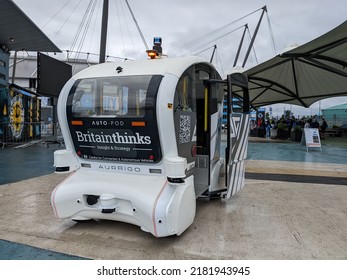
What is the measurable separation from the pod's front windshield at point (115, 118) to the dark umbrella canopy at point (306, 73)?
25.0 feet

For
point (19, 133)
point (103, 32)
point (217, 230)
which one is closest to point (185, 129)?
point (217, 230)

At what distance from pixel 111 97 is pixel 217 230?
2.24 m

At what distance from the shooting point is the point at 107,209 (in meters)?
3.34

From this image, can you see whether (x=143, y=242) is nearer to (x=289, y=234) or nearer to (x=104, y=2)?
(x=289, y=234)

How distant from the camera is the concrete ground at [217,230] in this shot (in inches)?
124

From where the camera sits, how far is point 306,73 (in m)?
16.2

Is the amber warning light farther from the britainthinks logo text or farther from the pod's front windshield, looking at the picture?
the britainthinks logo text

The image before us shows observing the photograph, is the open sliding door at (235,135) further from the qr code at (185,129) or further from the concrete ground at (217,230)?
the qr code at (185,129)

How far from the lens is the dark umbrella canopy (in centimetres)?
989

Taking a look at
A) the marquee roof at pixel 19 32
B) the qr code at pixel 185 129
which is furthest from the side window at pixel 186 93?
the marquee roof at pixel 19 32

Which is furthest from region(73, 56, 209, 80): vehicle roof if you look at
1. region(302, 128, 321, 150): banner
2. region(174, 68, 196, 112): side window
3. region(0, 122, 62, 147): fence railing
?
region(302, 128, 321, 150): banner

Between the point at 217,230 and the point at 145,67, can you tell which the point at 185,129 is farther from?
the point at 217,230

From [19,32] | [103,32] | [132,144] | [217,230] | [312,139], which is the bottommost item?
[217,230]

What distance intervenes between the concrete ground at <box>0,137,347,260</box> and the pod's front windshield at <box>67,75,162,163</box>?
1.00 meters
